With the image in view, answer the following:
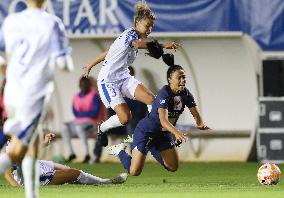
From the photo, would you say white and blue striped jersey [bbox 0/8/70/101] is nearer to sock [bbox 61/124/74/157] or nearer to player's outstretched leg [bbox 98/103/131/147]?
player's outstretched leg [bbox 98/103/131/147]

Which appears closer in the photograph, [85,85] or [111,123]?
[111,123]

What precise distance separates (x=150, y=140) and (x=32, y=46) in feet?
17.0

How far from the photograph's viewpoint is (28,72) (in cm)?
916

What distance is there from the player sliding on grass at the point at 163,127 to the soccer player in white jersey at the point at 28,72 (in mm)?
4456

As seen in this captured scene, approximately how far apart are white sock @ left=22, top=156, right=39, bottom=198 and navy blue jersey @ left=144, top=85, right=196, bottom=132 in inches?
179

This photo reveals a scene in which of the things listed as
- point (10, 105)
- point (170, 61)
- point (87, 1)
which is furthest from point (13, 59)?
point (87, 1)

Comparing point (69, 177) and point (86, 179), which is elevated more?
point (69, 177)

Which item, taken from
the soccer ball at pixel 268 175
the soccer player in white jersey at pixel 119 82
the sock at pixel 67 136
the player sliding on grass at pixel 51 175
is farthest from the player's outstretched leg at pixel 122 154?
the sock at pixel 67 136

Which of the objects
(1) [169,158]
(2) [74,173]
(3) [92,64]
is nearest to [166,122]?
(1) [169,158]

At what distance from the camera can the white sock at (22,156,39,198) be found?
901 cm

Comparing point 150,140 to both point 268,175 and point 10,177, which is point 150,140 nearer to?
point 268,175

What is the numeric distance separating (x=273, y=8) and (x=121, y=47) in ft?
18.8

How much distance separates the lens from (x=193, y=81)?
851 inches

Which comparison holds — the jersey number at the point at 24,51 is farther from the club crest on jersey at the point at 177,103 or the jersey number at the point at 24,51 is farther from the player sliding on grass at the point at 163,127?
the club crest on jersey at the point at 177,103
